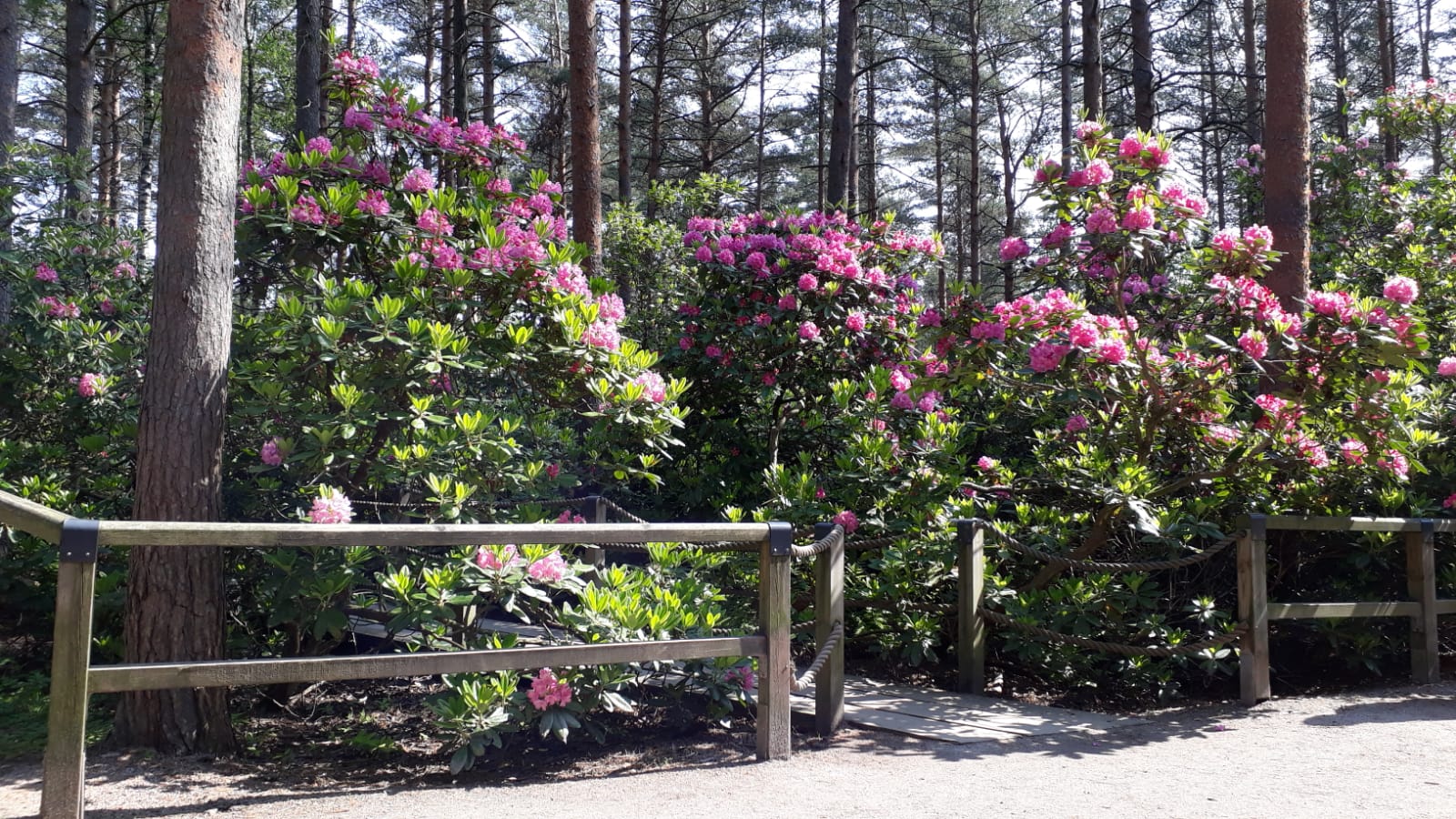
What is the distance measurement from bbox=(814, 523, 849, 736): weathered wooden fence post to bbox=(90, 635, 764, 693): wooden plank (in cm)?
56

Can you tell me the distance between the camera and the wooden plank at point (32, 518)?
2857 millimetres

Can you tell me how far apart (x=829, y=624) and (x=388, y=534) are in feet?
7.02

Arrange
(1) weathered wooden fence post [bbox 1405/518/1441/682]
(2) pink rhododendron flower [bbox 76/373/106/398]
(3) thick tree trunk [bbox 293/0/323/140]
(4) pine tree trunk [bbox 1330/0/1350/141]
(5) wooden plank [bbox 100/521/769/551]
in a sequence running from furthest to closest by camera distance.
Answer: (4) pine tree trunk [bbox 1330/0/1350/141] < (3) thick tree trunk [bbox 293/0/323/140] < (1) weathered wooden fence post [bbox 1405/518/1441/682] < (2) pink rhododendron flower [bbox 76/373/106/398] < (5) wooden plank [bbox 100/521/769/551]

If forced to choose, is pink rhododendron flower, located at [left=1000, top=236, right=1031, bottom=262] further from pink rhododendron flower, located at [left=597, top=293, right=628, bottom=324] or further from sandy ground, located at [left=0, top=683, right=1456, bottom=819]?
sandy ground, located at [left=0, top=683, right=1456, bottom=819]

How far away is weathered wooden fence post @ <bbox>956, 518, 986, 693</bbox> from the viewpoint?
217 inches

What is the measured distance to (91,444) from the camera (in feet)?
18.6

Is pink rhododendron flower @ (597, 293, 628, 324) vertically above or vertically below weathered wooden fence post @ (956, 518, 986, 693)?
above

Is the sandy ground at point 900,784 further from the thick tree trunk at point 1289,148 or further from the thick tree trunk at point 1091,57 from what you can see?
the thick tree trunk at point 1091,57

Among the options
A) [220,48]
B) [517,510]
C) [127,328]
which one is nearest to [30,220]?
[127,328]

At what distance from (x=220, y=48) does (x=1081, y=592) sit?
547 centimetres

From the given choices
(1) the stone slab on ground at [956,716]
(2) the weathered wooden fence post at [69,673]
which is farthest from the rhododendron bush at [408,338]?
(1) the stone slab on ground at [956,716]

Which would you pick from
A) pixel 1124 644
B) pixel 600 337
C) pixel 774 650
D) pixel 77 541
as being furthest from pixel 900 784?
pixel 77 541

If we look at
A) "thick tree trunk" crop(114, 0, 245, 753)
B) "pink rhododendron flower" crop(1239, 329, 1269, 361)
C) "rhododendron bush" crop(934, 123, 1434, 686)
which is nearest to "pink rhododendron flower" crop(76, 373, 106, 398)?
"thick tree trunk" crop(114, 0, 245, 753)

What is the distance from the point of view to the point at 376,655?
11.3ft
